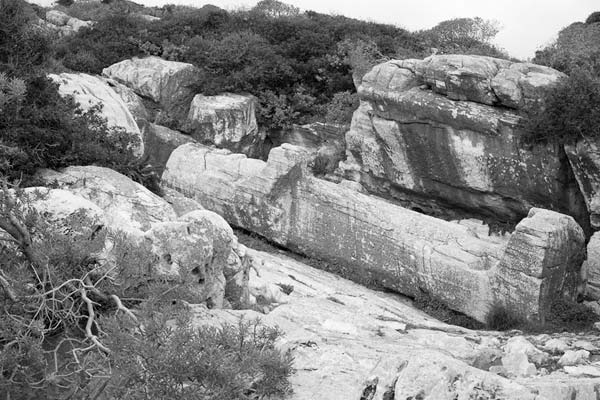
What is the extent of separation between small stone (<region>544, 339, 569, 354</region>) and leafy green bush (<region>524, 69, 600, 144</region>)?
5.33 meters

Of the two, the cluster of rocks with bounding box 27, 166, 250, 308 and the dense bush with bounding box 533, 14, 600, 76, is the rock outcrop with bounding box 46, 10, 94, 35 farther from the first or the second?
the cluster of rocks with bounding box 27, 166, 250, 308

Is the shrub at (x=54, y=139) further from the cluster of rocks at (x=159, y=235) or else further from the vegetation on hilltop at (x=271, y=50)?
the vegetation on hilltop at (x=271, y=50)

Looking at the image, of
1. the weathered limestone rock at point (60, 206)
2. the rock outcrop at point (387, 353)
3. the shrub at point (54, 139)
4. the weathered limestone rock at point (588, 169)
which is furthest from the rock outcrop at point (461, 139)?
the weathered limestone rock at point (60, 206)

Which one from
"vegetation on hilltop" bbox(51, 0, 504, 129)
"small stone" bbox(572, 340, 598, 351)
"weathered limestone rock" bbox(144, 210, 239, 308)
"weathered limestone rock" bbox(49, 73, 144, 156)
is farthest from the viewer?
"vegetation on hilltop" bbox(51, 0, 504, 129)

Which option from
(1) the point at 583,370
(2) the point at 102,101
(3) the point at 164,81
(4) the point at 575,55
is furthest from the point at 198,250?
(3) the point at 164,81

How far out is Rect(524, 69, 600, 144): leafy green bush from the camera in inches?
568

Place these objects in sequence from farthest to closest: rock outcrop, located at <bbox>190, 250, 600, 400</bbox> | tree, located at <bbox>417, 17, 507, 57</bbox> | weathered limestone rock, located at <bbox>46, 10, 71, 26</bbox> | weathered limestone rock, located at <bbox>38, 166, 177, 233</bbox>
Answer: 1. weathered limestone rock, located at <bbox>46, 10, 71, 26</bbox>
2. tree, located at <bbox>417, 17, 507, 57</bbox>
3. weathered limestone rock, located at <bbox>38, 166, 177, 233</bbox>
4. rock outcrop, located at <bbox>190, 250, 600, 400</bbox>

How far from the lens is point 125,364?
4023mm

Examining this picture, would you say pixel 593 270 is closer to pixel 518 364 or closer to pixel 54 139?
pixel 518 364

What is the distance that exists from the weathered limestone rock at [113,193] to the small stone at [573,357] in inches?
248

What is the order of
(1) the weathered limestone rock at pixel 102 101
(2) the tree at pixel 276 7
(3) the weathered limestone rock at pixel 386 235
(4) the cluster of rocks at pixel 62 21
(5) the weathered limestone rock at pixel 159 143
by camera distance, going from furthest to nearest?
(2) the tree at pixel 276 7 → (4) the cluster of rocks at pixel 62 21 → (5) the weathered limestone rock at pixel 159 143 → (1) the weathered limestone rock at pixel 102 101 → (3) the weathered limestone rock at pixel 386 235

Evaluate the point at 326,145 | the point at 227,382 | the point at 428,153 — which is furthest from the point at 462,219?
the point at 227,382

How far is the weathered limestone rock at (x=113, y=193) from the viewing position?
10.2 m

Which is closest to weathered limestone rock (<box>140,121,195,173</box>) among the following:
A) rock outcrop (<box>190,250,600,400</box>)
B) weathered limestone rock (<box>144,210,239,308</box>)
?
rock outcrop (<box>190,250,600,400</box>)
